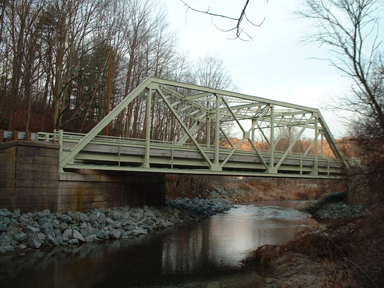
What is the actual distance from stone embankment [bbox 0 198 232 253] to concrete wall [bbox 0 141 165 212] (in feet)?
1.95

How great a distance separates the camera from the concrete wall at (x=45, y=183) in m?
16.0

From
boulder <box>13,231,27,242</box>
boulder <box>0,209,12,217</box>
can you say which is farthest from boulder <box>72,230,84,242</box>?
boulder <box>0,209,12,217</box>

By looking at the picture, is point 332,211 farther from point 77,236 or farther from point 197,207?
point 77,236

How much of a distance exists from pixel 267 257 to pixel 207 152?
10.8 metres

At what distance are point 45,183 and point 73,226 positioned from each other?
2.62 m

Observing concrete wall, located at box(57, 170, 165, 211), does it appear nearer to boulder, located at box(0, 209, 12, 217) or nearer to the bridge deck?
the bridge deck

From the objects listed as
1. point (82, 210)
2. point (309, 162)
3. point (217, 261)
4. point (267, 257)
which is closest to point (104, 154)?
point (82, 210)

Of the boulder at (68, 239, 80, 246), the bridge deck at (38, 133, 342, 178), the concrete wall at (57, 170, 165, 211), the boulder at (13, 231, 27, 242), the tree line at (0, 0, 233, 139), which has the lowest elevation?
the boulder at (68, 239, 80, 246)

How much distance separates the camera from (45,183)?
55.5ft

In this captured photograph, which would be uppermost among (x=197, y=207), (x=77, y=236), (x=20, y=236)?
(x=20, y=236)

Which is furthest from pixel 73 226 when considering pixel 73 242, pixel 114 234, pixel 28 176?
pixel 28 176

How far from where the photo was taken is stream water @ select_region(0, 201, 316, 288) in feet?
35.1

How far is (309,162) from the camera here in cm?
2911

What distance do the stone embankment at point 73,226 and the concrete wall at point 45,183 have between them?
0.60 meters
